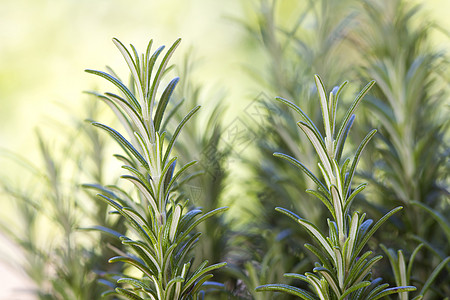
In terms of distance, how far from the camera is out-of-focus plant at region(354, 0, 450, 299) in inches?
12.4

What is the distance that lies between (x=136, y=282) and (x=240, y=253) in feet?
0.55

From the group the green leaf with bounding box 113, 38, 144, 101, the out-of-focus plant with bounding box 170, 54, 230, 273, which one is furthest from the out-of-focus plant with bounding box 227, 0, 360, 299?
the green leaf with bounding box 113, 38, 144, 101

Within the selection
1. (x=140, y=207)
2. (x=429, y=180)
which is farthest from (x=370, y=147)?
(x=140, y=207)

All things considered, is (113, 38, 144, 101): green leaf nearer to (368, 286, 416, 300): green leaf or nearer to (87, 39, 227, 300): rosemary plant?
(87, 39, 227, 300): rosemary plant

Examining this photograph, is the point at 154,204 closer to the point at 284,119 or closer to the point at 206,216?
the point at 206,216

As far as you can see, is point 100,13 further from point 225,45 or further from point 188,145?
point 188,145

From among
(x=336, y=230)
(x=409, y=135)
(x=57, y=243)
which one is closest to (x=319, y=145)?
(x=336, y=230)

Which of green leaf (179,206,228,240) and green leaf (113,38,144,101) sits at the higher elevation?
green leaf (113,38,144,101)

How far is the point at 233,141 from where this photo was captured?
381mm

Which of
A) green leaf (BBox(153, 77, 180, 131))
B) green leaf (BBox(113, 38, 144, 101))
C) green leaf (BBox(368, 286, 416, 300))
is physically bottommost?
green leaf (BBox(368, 286, 416, 300))

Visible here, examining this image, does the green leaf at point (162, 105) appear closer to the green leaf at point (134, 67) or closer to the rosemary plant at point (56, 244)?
the green leaf at point (134, 67)

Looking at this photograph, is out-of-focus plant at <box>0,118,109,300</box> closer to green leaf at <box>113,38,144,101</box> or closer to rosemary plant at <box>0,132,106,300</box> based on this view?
rosemary plant at <box>0,132,106,300</box>

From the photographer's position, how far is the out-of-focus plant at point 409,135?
0.31 m

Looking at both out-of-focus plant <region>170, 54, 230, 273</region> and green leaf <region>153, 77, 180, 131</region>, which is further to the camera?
out-of-focus plant <region>170, 54, 230, 273</region>
